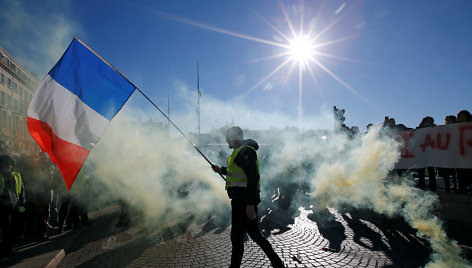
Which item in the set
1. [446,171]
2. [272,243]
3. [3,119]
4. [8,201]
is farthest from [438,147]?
[3,119]

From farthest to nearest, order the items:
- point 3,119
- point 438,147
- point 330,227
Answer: point 3,119 → point 438,147 → point 330,227

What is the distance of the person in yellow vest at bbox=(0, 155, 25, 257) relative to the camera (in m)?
4.18

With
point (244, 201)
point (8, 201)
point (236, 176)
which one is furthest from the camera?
point (8, 201)

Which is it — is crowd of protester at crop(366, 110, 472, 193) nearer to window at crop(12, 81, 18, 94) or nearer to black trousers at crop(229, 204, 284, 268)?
black trousers at crop(229, 204, 284, 268)

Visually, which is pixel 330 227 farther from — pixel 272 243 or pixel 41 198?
pixel 41 198

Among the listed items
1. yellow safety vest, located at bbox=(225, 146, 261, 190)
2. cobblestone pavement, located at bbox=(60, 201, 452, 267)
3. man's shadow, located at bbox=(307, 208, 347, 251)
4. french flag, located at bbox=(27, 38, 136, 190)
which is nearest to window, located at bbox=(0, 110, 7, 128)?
cobblestone pavement, located at bbox=(60, 201, 452, 267)

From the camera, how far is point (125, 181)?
738cm

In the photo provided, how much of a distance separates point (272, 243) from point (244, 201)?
1.91m

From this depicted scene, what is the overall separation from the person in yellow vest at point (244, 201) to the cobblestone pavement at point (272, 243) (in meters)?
0.75

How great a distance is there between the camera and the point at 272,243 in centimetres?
462

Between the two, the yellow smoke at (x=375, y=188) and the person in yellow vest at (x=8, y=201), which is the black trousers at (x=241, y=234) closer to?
the yellow smoke at (x=375, y=188)

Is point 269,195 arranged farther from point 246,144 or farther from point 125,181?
point 246,144

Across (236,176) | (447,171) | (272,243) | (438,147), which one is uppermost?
Result: (438,147)

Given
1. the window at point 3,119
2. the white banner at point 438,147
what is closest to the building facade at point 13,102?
the window at point 3,119
